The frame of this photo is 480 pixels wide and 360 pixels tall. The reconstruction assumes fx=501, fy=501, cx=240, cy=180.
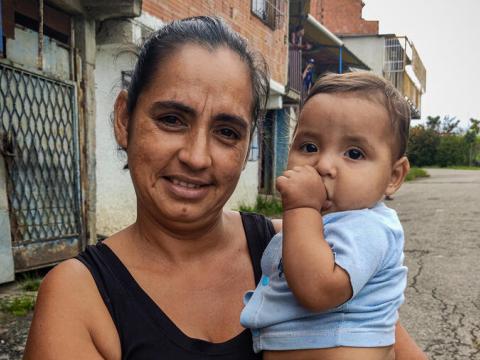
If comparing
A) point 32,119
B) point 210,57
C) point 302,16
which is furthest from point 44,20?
point 302,16

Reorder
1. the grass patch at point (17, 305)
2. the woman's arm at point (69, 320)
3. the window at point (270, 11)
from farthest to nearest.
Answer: the window at point (270, 11)
the grass patch at point (17, 305)
the woman's arm at point (69, 320)

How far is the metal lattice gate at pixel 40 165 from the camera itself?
15.5 ft

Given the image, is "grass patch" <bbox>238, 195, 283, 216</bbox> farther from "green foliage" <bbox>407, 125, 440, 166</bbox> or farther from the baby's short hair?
"green foliage" <bbox>407, 125, 440, 166</bbox>

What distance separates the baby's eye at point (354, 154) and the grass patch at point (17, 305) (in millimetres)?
3416

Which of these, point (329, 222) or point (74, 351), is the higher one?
point (329, 222)

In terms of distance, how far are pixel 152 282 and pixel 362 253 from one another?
0.59 meters

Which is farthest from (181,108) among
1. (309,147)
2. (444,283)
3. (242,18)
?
(242,18)

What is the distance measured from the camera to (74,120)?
5.55 meters

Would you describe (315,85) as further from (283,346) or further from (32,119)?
(32,119)

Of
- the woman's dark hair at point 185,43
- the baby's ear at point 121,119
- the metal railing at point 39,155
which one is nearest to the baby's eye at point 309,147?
the woman's dark hair at point 185,43

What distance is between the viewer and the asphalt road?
12.5 ft

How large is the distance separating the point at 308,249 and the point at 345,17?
84.1ft

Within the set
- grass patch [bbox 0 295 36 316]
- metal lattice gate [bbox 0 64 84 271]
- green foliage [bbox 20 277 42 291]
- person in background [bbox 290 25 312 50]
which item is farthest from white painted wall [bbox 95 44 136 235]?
person in background [bbox 290 25 312 50]

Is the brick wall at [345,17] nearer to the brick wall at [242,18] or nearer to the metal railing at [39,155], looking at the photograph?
the brick wall at [242,18]
